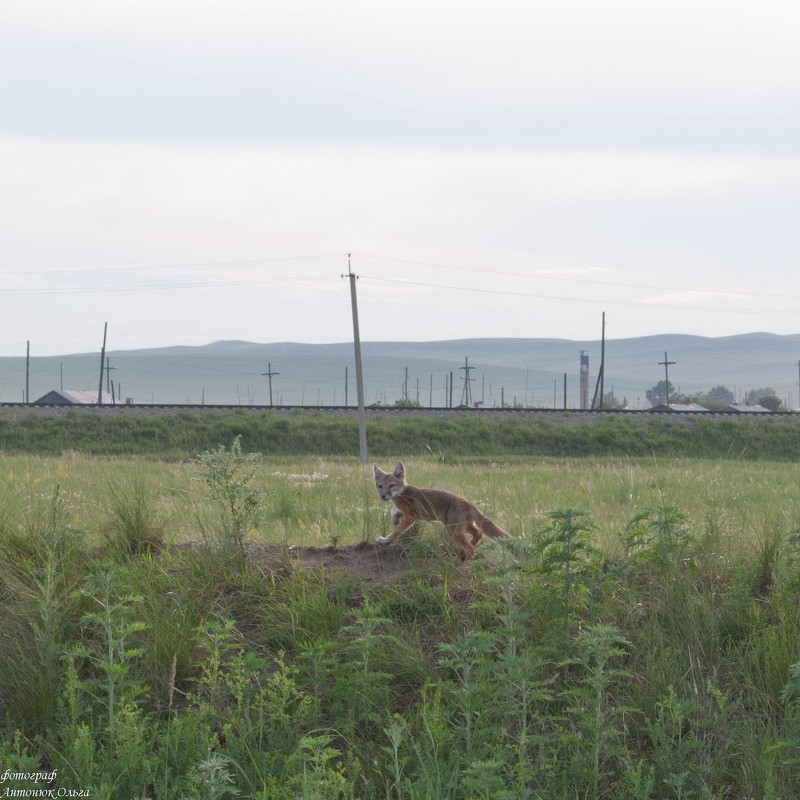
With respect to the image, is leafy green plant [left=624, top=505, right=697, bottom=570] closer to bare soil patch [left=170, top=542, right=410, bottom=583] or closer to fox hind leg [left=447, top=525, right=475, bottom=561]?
fox hind leg [left=447, top=525, right=475, bottom=561]

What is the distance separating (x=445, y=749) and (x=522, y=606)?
3.75 ft

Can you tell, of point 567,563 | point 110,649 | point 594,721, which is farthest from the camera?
point 567,563

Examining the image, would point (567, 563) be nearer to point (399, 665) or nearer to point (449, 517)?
point (399, 665)

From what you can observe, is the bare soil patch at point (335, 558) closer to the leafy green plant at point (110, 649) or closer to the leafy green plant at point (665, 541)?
the leafy green plant at point (110, 649)

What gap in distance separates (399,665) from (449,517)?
202cm

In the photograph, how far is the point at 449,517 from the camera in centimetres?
719

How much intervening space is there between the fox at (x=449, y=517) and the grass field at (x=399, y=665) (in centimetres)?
22

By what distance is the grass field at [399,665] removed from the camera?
14.6 ft

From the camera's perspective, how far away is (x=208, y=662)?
528 centimetres

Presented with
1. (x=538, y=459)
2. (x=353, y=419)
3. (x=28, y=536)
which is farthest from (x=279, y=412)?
(x=28, y=536)

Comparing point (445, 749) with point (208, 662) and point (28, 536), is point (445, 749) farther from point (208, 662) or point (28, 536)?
point (28, 536)

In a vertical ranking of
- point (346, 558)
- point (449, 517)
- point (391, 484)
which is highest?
point (391, 484)

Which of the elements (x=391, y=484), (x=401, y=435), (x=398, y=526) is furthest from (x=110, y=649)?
(x=401, y=435)

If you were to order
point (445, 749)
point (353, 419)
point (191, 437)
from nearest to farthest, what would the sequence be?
point (445, 749)
point (191, 437)
point (353, 419)
